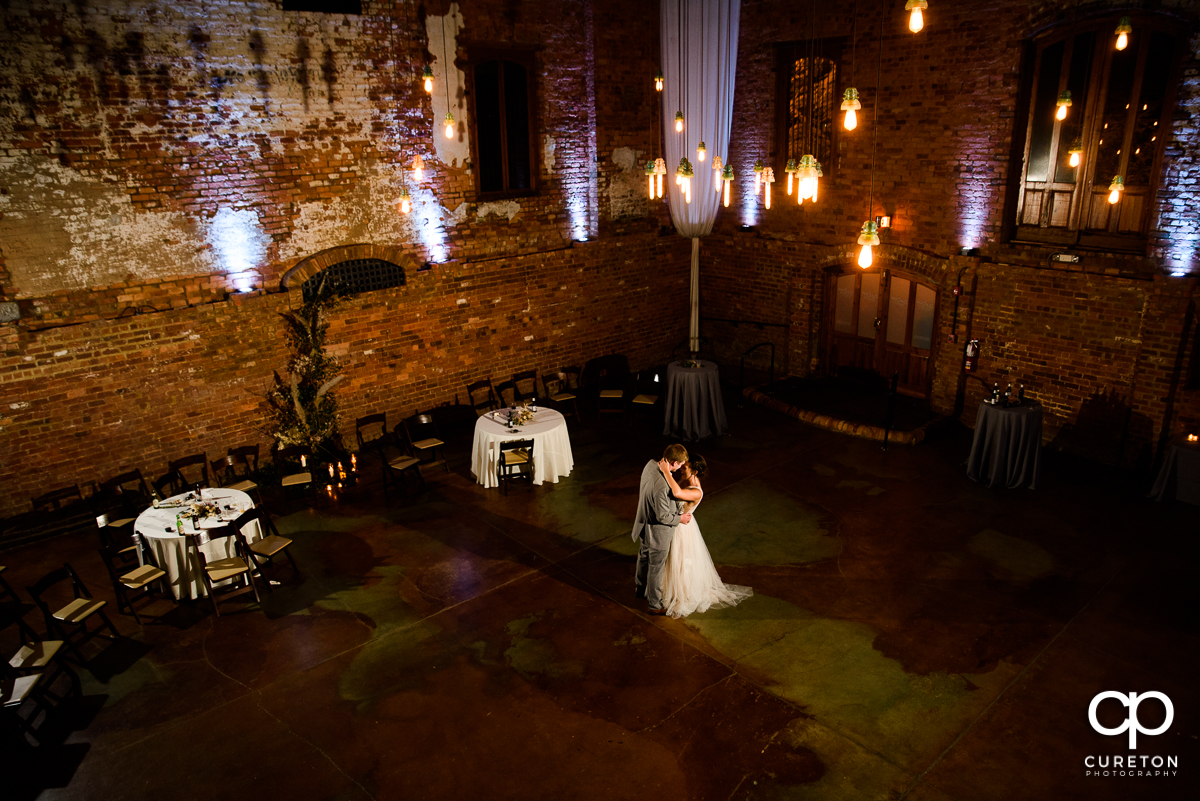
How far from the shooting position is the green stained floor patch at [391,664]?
230 inches

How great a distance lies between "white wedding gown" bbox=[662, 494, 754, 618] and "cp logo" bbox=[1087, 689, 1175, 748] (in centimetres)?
257

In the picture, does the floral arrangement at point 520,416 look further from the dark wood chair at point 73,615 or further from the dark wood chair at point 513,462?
the dark wood chair at point 73,615

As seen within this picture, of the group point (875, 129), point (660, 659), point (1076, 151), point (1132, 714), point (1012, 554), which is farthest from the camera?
point (875, 129)

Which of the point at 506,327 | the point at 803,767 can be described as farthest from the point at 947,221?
the point at 803,767

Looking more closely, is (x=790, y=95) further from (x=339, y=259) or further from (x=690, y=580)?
(x=690, y=580)

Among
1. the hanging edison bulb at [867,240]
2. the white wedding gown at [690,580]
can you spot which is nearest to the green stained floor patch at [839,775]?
the white wedding gown at [690,580]

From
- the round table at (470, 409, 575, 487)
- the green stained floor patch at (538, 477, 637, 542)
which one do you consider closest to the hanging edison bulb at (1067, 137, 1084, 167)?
the green stained floor patch at (538, 477, 637, 542)

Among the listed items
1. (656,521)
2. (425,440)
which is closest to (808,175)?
(656,521)

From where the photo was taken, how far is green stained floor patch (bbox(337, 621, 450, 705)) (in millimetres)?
5844

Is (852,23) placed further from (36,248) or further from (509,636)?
(36,248)

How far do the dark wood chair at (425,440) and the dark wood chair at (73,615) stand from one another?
11.4 ft

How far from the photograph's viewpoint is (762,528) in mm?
7977

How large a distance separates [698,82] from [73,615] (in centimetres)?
879

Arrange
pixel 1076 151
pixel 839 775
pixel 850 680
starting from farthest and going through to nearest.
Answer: pixel 1076 151 < pixel 850 680 < pixel 839 775
